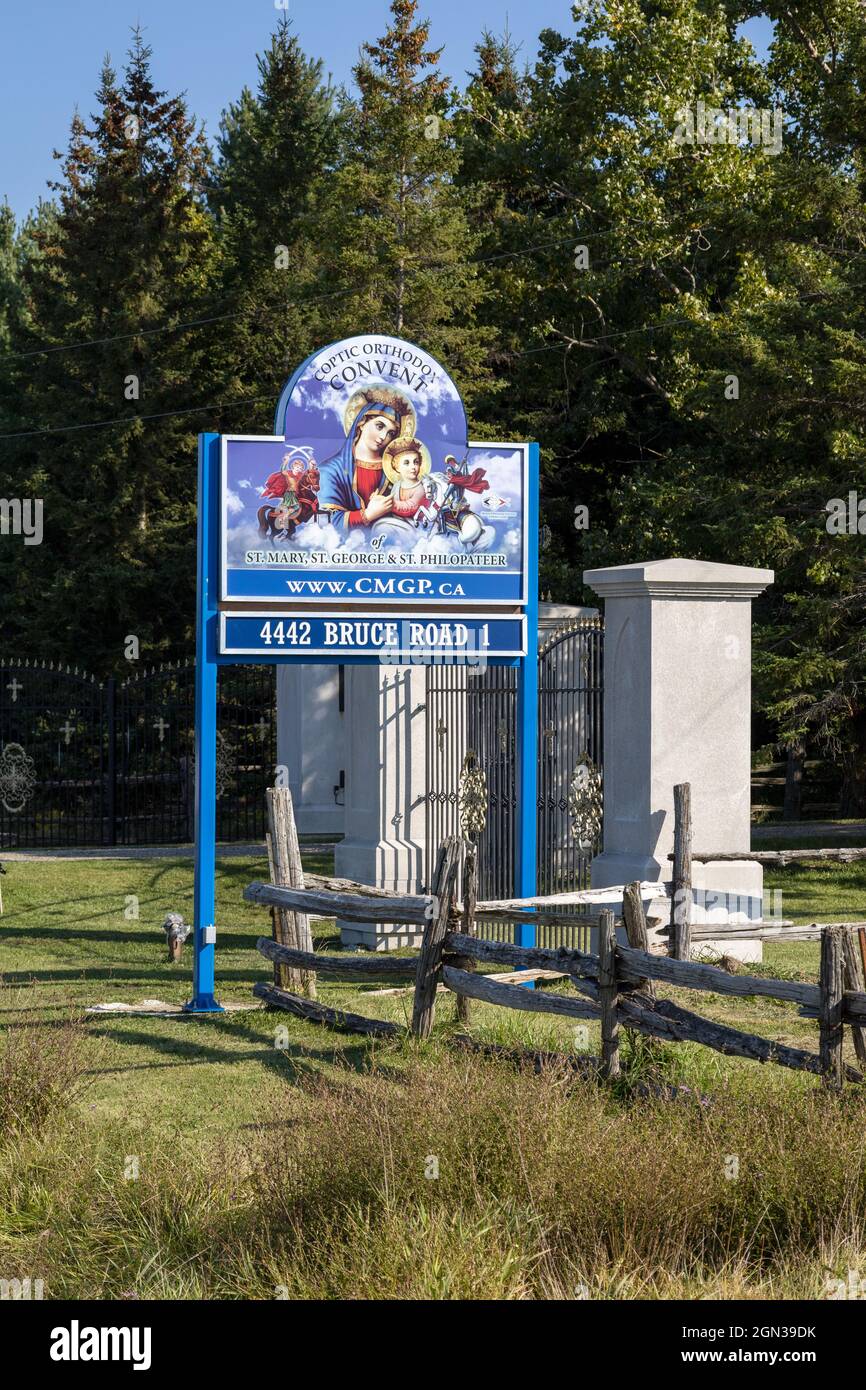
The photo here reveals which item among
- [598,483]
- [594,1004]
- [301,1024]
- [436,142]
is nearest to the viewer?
[594,1004]

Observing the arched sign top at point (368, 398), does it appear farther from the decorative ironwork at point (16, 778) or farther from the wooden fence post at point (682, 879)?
the decorative ironwork at point (16, 778)

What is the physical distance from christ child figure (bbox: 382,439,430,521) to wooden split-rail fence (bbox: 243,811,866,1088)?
9.28 feet

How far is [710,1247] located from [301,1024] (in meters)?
4.95

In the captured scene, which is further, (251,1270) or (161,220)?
(161,220)

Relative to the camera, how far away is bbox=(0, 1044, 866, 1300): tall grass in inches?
214

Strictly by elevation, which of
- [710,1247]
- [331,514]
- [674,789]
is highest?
[331,514]

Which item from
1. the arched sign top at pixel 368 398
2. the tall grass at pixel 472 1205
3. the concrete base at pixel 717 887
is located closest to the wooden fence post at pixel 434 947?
the tall grass at pixel 472 1205

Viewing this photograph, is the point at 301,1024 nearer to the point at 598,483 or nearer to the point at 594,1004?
the point at 594,1004

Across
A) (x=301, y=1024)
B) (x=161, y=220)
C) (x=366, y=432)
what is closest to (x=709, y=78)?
(x=161, y=220)

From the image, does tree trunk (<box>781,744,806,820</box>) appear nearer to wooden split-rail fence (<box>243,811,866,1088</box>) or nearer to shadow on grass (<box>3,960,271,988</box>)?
wooden split-rail fence (<box>243,811,866,1088</box>)

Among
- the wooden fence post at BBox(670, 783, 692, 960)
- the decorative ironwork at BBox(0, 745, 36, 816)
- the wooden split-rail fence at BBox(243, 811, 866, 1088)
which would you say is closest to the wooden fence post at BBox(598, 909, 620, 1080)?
the wooden split-rail fence at BBox(243, 811, 866, 1088)

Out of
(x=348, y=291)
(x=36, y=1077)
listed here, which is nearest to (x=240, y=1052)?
(x=36, y=1077)

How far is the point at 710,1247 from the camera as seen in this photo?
5.86 m

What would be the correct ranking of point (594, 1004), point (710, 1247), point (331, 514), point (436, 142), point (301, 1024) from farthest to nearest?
point (436, 142)
point (331, 514)
point (301, 1024)
point (594, 1004)
point (710, 1247)
